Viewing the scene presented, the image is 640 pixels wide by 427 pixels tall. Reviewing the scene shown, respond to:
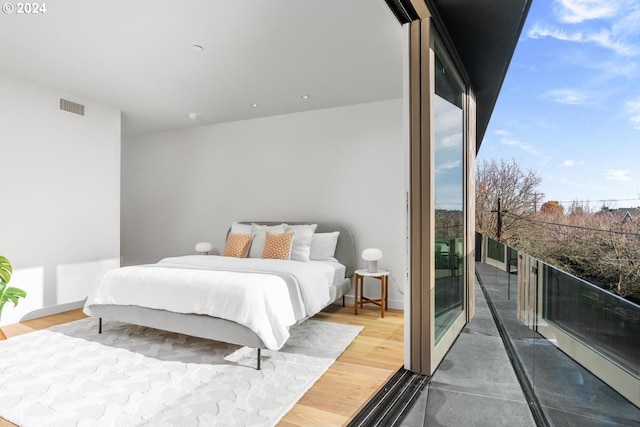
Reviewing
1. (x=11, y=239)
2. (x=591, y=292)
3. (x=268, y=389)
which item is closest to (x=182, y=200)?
(x=11, y=239)

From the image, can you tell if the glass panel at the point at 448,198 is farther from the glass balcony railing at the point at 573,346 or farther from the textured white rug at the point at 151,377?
the textured white rug at the point at 151,377

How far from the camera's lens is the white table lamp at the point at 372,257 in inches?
160

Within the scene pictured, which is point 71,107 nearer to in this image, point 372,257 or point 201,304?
point 201,304

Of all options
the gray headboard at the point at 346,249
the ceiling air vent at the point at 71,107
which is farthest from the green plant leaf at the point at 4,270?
the gray headboard at the point at 346,249

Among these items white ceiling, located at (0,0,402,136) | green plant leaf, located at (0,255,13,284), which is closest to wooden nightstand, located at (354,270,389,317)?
white ceiling, located at (0,0,402,136)

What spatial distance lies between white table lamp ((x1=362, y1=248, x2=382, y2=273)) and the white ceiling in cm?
186

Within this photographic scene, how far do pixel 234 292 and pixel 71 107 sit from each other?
339cm

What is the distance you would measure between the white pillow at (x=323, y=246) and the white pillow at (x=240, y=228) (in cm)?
97

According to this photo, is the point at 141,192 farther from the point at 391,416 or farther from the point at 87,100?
the point at 391,416

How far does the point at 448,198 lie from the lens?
9.61 feet

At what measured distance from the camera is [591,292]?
1.13 m

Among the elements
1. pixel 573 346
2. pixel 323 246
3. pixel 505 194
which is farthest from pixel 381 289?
pixel 573 346

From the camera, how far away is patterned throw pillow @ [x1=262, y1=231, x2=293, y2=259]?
13.5 ft

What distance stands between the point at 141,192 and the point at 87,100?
7.17ft
